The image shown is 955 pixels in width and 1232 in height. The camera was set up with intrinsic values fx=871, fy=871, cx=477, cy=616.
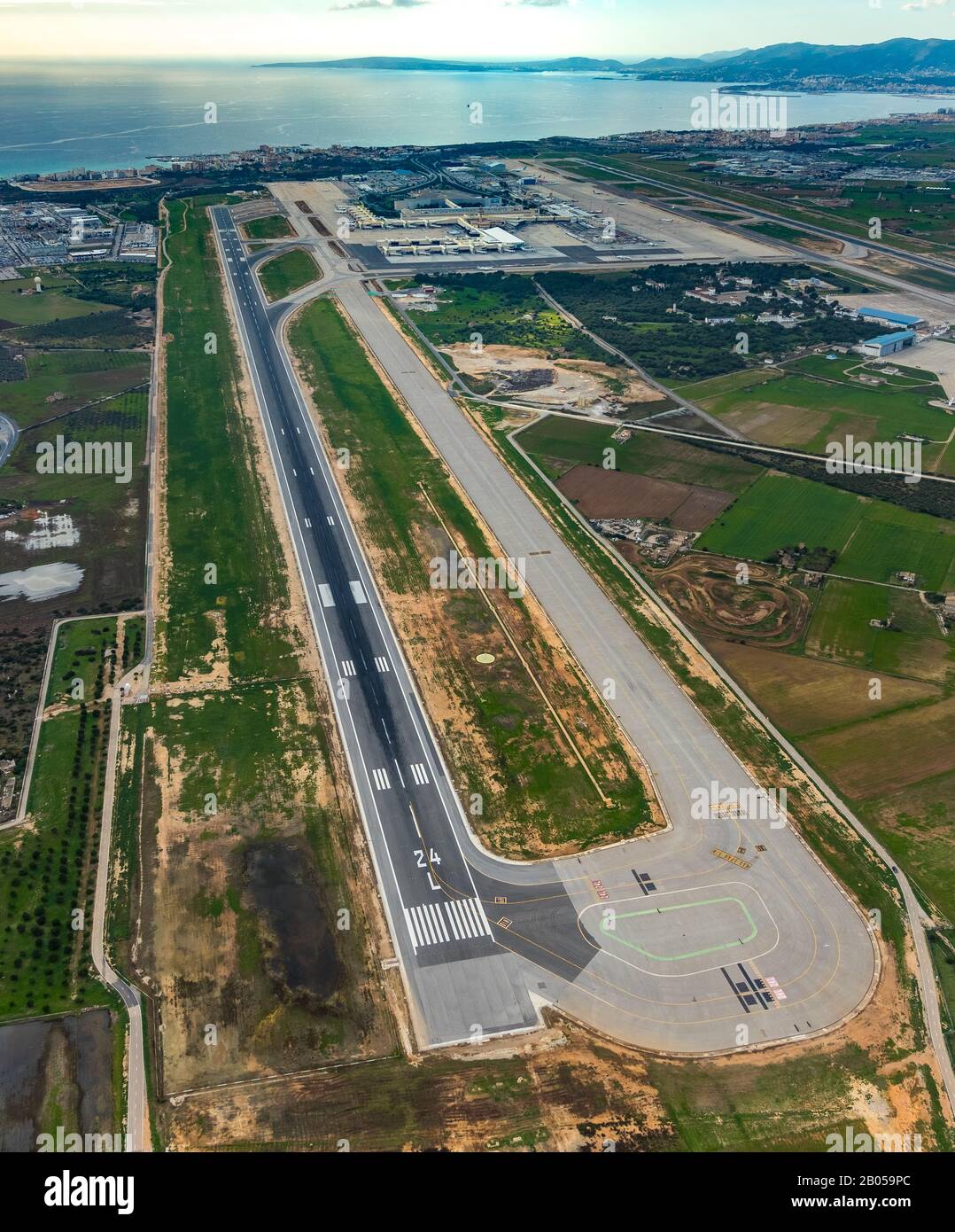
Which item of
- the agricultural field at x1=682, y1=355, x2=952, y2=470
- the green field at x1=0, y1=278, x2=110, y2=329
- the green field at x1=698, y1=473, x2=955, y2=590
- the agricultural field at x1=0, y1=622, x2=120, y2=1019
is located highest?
the green field at x1=0, y1=278, x2=110, y2=329

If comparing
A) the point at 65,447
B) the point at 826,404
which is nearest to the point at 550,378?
the point at 826,404

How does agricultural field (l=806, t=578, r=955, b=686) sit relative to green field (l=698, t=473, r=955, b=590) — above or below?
below

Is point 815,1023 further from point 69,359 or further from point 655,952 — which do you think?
point 69,359

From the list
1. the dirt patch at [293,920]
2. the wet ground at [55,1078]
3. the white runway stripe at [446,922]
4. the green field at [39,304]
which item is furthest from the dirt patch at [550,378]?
the wet ground at [55,1078]

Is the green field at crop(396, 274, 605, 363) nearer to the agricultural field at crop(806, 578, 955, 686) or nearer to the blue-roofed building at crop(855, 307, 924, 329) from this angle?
the blue-roofed building at crop(855, 307, 924, 329)

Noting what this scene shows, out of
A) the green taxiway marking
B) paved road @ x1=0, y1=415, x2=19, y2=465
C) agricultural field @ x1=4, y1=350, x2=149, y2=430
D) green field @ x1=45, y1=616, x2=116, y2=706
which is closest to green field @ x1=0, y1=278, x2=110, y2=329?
agricultural field @ x1=4, y1=350, x2=149, y2=430

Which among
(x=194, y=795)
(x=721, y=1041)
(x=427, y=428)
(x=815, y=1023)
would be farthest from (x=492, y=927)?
(x=427, y=428)
